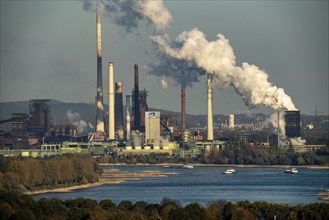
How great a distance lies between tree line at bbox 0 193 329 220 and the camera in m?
39.2

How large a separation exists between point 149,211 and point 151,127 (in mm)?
80681

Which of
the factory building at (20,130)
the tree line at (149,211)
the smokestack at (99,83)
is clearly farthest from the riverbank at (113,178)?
the factory building at (20,130)

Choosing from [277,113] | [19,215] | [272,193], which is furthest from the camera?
[277,113]

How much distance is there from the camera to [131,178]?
80312 mm

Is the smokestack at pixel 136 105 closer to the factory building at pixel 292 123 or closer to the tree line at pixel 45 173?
the factory building at pixel 292 123

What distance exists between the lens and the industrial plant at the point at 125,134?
116 metres

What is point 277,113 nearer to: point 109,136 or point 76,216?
point 109,136

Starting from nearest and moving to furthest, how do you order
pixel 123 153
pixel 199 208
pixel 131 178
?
1. pixel 199 208
2. pixel 131 178
3. pixel 123 153

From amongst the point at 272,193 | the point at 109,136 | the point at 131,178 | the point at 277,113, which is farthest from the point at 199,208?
the point at 109,136

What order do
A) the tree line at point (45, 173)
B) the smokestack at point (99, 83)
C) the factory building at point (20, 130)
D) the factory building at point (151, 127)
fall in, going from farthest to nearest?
the factory building at point (20, 130) → the factory building at point (151, 127) → the smokestack at point (99, 83) → the tree line at point (45, 173)

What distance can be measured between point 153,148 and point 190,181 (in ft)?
144

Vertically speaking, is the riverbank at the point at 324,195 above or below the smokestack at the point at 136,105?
below

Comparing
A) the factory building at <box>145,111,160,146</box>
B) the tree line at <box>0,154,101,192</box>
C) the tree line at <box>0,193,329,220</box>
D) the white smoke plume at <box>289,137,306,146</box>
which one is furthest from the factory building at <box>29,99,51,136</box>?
the tree line at <box>0,193,329,220</box>

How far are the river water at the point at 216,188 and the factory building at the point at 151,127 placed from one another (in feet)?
105
